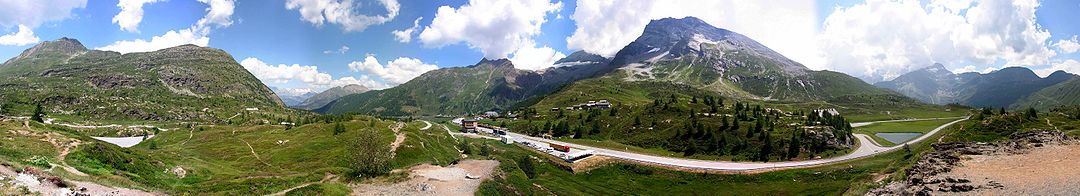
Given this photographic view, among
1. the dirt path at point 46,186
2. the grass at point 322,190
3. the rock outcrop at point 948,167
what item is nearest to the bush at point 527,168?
the grass at point 322,190

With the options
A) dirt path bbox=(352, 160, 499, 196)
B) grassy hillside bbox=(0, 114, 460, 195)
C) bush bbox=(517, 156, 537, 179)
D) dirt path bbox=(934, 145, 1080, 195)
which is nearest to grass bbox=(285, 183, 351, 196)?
grassy hillside bbox=(0, 114, 460, 195)

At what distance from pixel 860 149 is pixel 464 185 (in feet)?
423

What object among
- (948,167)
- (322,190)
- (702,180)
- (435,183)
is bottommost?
(702,180)

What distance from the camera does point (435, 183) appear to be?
56.6 m

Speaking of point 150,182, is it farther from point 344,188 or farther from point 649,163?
point 649,163

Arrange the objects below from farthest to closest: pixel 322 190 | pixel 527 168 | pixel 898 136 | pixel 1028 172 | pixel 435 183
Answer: pixel 898 136 → pixel 527 168 → pixel 435 183 → pixel 322 190 → pixel 1028 172

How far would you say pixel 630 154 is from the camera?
13662cm

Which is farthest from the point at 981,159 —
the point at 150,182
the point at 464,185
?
the point at 150,182

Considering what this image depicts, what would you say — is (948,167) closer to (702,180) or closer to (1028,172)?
(1028,172)

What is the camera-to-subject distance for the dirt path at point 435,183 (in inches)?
2021

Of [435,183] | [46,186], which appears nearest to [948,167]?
[435,183]

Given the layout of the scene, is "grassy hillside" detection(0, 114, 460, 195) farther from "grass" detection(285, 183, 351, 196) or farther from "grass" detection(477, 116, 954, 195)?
"grass" detection(477, 116, 954, 195)

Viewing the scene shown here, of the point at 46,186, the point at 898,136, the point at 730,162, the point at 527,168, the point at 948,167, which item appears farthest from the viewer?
the point at 898,136

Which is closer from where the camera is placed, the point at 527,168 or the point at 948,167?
the point at 948,167
